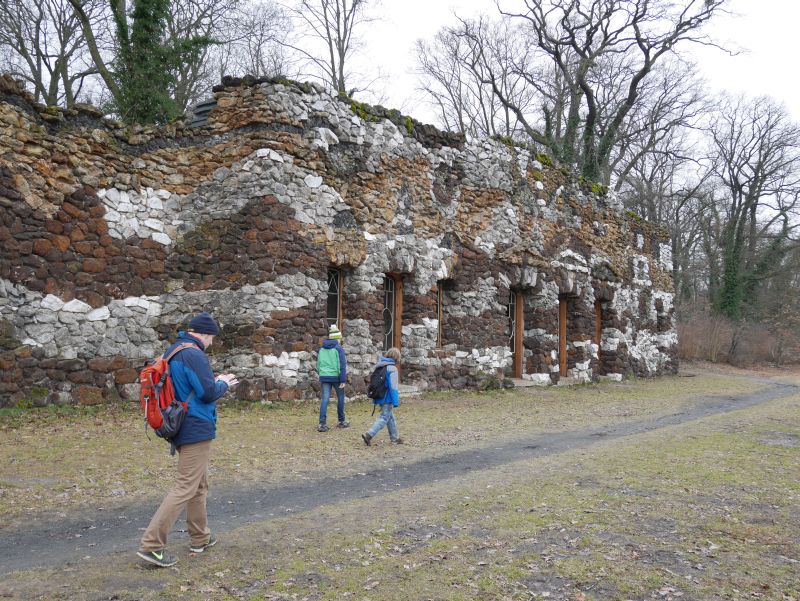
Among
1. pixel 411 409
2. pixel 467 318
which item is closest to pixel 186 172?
pixel 411 409

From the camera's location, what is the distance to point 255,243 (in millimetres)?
12359

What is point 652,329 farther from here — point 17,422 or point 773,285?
point 17,422

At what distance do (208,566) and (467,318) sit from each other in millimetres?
12395

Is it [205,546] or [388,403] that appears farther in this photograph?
[388,403]

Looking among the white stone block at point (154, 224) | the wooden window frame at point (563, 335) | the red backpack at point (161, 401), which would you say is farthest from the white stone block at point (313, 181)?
the wooden window frame at point (563, 335)

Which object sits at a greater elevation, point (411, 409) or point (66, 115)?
point (66, 115)

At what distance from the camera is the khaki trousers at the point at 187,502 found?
186 inches

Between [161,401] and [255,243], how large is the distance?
307 inches

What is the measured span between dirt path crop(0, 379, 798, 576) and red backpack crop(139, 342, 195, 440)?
1077 mm

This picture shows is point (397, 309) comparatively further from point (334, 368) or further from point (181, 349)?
point (181, 349)

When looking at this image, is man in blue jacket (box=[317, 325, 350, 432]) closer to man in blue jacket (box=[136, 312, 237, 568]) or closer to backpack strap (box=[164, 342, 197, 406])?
man in blue jacket (box=[136, 312, 237, 568])

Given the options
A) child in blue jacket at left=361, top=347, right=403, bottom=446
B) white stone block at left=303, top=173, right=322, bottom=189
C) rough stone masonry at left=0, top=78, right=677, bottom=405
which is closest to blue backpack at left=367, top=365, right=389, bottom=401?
child in blue jacket at left=361, top=347, right=403, bottom=446

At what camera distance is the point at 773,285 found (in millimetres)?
40344

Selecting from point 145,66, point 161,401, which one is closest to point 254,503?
point 161,401
